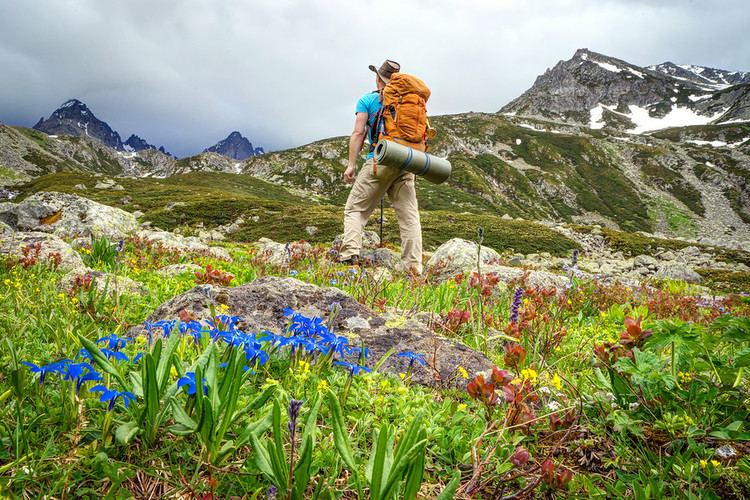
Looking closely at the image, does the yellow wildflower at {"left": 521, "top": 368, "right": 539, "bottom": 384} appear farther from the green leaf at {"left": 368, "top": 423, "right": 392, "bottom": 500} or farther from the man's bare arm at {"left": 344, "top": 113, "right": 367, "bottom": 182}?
the man's bare arm at {"left": 344, "top": 113, "right": 367, "bottom": 182}

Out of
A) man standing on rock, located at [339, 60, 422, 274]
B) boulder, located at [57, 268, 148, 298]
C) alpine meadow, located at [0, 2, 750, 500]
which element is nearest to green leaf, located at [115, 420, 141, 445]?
alpine meadow, located at [0, 2, 750, 500]

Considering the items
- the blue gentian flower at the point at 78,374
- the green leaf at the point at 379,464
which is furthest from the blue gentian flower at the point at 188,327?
the green leaf at the point at 379,464

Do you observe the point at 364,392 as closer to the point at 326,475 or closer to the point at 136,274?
the point at 326,475

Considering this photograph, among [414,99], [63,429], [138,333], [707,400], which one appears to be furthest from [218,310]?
[414,99]

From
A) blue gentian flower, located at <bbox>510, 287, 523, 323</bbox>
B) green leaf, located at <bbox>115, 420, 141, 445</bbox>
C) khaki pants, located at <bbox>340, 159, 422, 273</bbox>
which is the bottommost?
green leaf, located at <bbox>115, 420, 141, 445</bbox>

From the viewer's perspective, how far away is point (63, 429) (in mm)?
1569

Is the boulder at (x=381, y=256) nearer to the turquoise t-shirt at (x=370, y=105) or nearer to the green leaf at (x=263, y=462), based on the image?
the turquoise t-shirt at (x=370, y=105)

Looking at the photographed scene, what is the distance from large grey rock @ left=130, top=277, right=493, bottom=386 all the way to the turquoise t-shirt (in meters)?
4.79

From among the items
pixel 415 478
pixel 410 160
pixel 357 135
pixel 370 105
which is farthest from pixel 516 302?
pixel 370 105

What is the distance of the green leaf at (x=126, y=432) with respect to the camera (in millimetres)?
1363

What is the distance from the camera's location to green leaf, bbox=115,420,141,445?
136 centimetres

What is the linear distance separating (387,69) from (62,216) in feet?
45.7

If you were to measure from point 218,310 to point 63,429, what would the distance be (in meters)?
1.48

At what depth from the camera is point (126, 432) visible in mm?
1401
